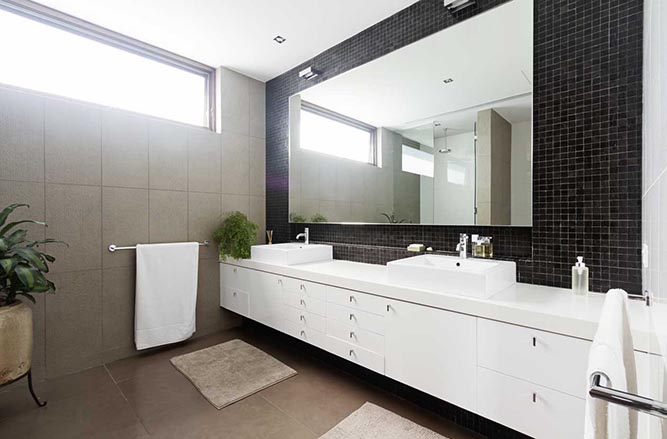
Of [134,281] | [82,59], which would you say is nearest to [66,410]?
[134,281]

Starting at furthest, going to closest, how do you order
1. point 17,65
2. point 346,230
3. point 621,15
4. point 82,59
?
point 346,230 < point 82,59 < point 17,65 < point 621,15

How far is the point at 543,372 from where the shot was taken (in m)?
1.33

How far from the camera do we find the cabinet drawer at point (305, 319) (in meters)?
2.24

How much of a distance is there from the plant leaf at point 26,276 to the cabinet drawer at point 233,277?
1433mm

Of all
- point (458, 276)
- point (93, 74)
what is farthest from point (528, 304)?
point (93, 74)

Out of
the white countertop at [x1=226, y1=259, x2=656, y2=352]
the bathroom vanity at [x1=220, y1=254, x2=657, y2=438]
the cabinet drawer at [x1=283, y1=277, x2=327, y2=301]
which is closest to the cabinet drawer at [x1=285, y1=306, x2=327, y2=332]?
the bathroom vanity at [x1=220, y1=254, x2=657, y2=438]

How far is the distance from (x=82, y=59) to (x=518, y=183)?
10.6 ft

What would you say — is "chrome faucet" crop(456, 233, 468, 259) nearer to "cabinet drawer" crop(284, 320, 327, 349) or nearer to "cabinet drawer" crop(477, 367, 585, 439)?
"cabinet drawer" crop(477, 367, 585, 439)

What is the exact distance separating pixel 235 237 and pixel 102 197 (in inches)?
42.0

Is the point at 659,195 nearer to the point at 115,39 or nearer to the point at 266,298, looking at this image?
the point at 266,298

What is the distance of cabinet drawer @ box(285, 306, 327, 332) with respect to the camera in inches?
88.1

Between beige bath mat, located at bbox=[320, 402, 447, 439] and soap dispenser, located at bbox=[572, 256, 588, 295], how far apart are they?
102 centimetres

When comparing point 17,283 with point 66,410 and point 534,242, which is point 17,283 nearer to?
point 66,410

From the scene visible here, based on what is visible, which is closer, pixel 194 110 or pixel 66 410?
pixel 66 410
